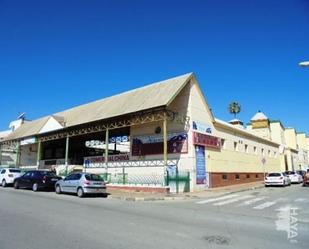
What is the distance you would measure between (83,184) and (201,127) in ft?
38.6

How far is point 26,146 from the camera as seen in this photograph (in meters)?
47.8

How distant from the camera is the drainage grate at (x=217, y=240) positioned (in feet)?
26.9

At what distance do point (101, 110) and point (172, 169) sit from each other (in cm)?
1018

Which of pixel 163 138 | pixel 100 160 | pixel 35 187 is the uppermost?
pixel 163 138

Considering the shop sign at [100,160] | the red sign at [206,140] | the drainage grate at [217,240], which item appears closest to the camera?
the drainage grate at [217,240]

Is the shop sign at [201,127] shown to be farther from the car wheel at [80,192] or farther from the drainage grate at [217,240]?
the drainage grate at [217,240]

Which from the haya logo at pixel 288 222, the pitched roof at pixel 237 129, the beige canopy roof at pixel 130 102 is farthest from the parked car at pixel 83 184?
the pitched roof at pixel 237 129

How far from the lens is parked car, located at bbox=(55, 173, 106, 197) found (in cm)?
2131

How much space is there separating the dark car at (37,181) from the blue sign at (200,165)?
10937mm

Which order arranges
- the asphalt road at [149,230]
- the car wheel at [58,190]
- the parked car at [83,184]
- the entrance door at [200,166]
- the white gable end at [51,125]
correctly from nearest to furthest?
1. the asphalt road at [149,230]
2. the parked car at [83,184]
3. the car wheel at [58,190]
4. the entrance door at [200,166]
5. the white gable end at [51,125]

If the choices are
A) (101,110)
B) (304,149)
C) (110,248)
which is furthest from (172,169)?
(304,149)

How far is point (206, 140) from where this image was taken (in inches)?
1143

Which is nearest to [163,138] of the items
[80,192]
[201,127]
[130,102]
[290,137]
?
[201,127]

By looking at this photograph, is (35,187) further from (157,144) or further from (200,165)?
(200,165)
